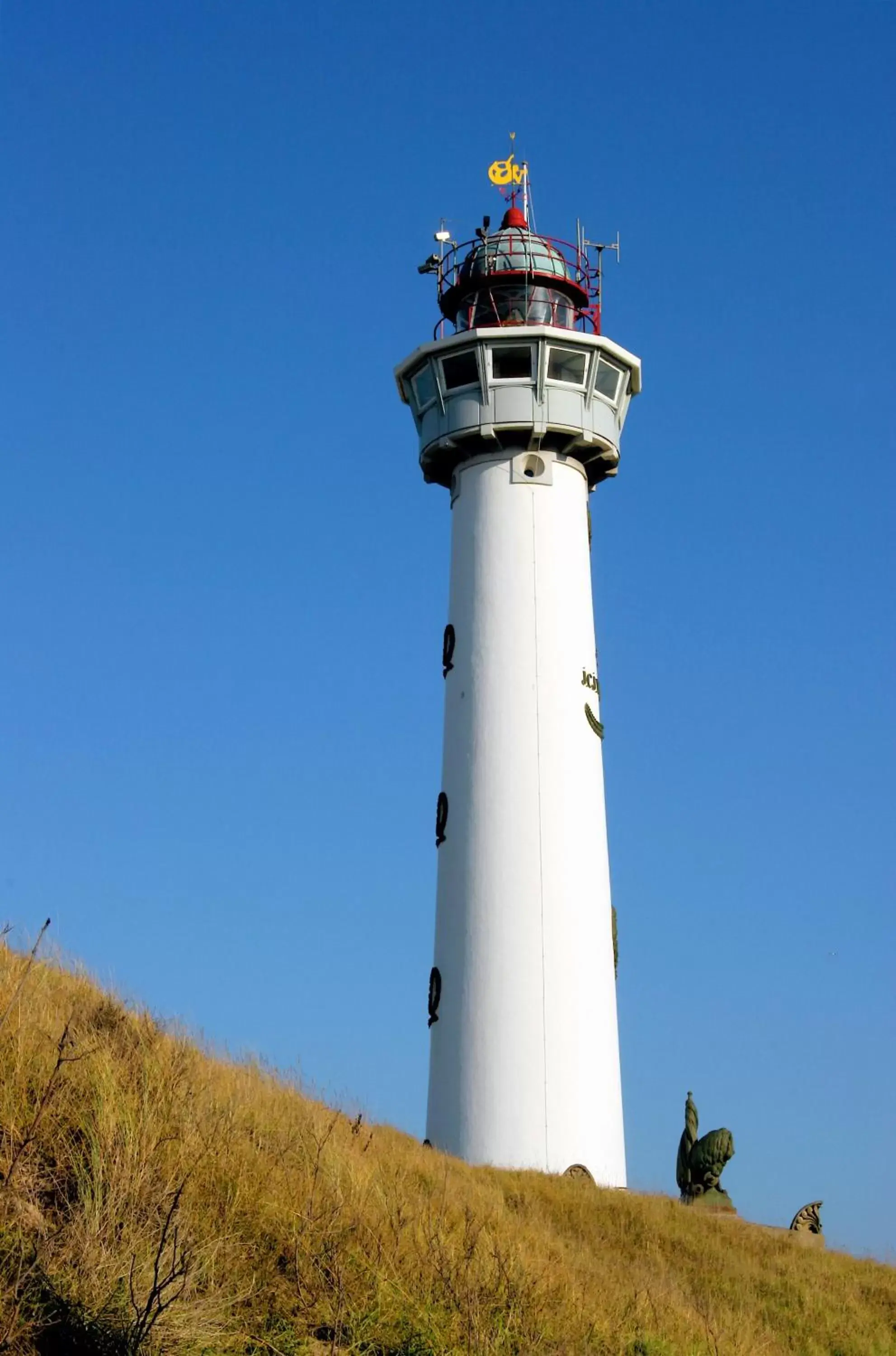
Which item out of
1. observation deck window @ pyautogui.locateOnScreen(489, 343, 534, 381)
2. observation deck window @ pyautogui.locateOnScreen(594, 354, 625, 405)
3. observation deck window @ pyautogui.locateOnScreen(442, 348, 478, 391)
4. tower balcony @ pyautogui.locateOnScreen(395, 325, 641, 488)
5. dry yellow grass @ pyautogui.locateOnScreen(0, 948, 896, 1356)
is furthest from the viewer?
observation deck window @ pyautogui.locateOnScreen(594, 354, 625, 405)

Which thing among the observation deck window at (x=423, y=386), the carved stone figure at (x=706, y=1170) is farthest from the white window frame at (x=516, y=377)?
the carved stone figure at (x=706, y=1170)

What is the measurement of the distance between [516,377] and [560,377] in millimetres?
843

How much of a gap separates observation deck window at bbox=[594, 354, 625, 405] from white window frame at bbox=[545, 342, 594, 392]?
0.63ft

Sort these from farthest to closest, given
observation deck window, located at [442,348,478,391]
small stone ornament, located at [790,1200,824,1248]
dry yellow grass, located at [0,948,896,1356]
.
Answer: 1. observation deck window, located at [442,348,478,391]
2. small stone ornament, located at [790,1200,824,1248]
3. dry yellow grass, located at [0,948,896,1356]

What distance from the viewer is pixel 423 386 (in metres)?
28.0

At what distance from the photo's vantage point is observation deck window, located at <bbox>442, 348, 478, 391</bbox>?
2728 cm

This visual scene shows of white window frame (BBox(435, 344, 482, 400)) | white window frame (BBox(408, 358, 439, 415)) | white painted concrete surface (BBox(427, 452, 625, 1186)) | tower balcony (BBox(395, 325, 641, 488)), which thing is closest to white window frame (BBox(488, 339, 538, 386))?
tower balcony (BBox(395, 325, 641, 488))

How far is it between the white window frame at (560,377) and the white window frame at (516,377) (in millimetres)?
188

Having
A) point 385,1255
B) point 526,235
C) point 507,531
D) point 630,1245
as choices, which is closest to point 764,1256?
point 630,1245

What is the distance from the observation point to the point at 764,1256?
18.9 metres

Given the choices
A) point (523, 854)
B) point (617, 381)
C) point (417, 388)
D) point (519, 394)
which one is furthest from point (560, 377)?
point (523, 854)

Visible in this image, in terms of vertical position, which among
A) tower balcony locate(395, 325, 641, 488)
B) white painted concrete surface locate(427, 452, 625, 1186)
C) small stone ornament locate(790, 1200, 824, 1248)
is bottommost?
small stone ornament locate(790, 1200, 824, 1248)

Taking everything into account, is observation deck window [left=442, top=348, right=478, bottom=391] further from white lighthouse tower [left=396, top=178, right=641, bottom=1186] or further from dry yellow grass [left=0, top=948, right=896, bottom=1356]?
dry yellow grass [left=0, top=948, right=896, bottom=1356]

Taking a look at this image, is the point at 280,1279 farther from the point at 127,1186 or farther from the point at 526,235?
the point at 526,235
